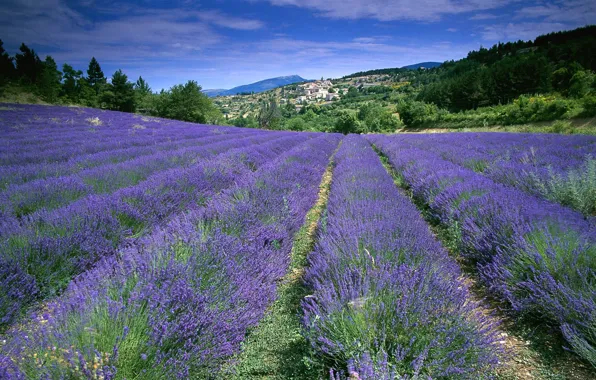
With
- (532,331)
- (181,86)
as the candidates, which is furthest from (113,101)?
(532,331)

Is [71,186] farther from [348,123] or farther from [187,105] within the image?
[348,123]

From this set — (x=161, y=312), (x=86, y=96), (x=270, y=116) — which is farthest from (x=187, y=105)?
(x=161, y=312)

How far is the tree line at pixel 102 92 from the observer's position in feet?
101

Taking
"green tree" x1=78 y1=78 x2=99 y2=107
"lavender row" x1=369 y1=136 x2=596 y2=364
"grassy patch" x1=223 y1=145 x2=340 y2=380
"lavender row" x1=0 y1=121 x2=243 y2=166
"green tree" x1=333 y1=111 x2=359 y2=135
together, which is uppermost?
"green tree" x1=78 y1=78 x2=99 y2=107

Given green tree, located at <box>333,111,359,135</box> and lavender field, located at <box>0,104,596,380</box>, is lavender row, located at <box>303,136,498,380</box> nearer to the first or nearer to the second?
lavender field, located at <box>0,104,596,380</box>

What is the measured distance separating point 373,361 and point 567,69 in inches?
1908

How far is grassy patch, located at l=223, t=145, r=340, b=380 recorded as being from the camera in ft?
5.43

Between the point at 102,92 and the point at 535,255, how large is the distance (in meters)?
47.8

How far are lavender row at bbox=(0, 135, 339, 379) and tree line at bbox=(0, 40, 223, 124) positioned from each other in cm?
3833

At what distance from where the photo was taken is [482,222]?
120 inches

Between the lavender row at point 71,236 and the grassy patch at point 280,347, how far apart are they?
1.63 metres

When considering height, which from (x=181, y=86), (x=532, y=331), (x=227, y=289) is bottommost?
(x=532, y=331)

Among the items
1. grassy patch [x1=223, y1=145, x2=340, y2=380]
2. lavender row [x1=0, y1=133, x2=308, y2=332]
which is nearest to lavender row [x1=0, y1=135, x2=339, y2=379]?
grassy patch [x1=223, y1=145, x2=340, y2=380]

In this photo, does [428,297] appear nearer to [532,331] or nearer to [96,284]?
[532,331]
